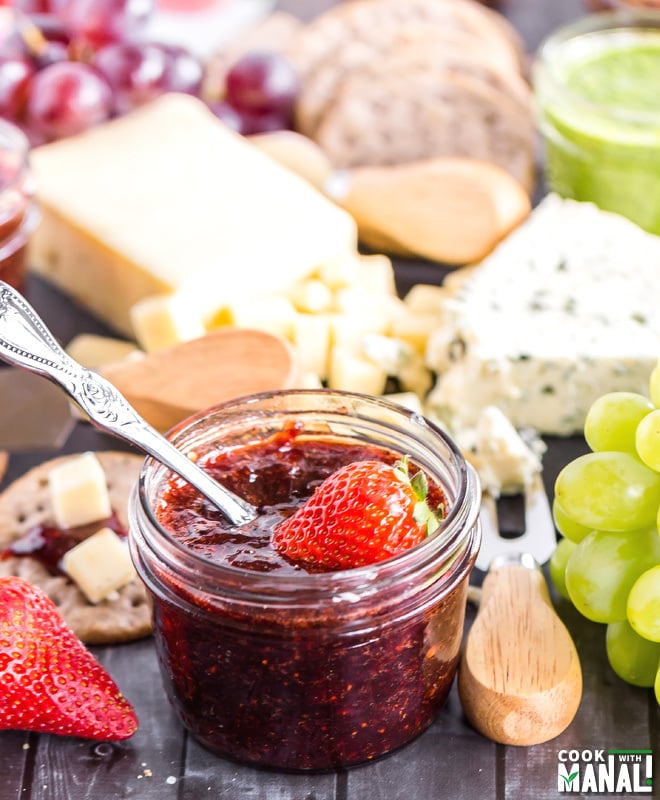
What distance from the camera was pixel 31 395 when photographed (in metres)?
2.48

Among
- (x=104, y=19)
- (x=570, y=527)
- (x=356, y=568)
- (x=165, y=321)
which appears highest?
(x=356, y=568)

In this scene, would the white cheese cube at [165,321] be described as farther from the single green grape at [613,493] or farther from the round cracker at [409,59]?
the single green grape at [613,493]

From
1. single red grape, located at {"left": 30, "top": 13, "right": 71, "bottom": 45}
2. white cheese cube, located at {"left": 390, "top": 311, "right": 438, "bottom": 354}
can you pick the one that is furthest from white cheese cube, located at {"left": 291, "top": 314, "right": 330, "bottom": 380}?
single red grape, located at {"left": 30, "top": 13, "right": 71, "bottom": 45}

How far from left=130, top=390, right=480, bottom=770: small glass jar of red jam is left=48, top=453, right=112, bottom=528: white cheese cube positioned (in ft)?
1.13

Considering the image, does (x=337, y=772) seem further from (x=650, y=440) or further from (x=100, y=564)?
(x=650, y=440)

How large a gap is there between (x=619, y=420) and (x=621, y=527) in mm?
156

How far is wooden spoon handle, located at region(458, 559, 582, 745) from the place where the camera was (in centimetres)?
165

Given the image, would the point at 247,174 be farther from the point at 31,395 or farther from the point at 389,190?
the point at 31,395

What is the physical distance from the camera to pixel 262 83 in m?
3.14

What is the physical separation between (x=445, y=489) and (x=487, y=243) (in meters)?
1.23

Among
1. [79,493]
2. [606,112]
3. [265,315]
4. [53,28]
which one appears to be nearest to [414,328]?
[265,315]

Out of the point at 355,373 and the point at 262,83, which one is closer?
the point at 355,373

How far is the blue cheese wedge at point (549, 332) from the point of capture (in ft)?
7.58

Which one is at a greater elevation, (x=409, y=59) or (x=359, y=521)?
(x=359, y=521)
